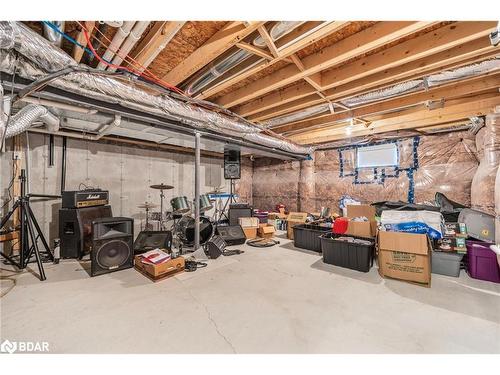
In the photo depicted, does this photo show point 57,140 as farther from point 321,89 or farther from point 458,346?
point 458,346

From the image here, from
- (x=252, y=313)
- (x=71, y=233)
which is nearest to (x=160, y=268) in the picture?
(x=252, y=313)

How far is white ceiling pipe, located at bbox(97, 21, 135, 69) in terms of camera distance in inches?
57.4

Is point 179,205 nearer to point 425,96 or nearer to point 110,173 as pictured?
point 110,173

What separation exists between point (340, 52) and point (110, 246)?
325 centimetres

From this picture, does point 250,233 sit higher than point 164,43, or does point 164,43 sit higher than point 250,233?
point 164,43

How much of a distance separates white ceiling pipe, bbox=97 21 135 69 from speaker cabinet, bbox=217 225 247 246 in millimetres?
2878

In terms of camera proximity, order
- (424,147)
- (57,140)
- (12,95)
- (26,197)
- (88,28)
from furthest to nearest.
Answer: (424,147)
(57,140)
(26,197)
(12,95)
(88,28)

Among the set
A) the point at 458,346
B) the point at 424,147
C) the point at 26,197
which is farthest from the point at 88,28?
the point at 424,147

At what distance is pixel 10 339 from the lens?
1.37 meters

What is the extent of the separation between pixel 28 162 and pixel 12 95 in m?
2.34

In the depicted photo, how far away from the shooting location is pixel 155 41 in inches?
67.1

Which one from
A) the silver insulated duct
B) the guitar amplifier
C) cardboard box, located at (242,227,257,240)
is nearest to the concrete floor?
the guitar amplifier

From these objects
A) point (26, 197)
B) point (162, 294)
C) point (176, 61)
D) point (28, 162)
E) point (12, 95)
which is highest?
point (176, 61)

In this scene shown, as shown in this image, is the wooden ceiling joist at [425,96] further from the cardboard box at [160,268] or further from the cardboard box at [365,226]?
the cardboard box at [160,268]
